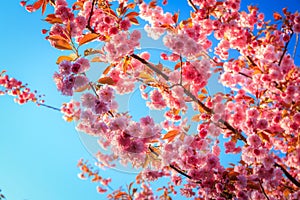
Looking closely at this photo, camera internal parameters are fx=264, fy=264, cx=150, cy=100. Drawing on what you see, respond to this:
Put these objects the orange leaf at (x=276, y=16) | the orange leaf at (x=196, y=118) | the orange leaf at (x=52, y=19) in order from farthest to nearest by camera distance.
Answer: the orange leaf at (x=276, y=16) → the orange leaf at (x=196, y=118) → the orange leaf at (x=52, y=19)

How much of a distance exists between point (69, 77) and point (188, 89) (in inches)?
51.5

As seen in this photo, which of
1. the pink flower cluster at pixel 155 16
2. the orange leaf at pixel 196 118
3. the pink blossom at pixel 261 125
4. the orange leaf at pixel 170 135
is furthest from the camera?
the pink flower cluster at pixel 155 16

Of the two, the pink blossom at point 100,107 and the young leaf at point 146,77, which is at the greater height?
the young leaf at point 146,77

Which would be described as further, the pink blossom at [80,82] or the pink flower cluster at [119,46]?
the pink flower cluster at [119,46]

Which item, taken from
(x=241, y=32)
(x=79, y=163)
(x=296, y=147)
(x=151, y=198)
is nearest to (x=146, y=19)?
(x=241, y=32)

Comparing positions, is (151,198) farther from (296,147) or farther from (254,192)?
(296,147)

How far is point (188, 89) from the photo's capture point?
9.87 ft

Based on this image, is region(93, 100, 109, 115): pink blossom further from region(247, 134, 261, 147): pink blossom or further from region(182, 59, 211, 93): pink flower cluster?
region(247, 134, 261, 147): pink blossom

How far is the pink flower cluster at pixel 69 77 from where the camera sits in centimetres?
250

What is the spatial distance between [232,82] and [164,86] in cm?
245

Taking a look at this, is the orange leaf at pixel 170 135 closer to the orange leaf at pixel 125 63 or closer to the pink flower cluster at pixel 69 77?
the orange leaf at pixel 125 63

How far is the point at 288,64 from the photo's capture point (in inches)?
180

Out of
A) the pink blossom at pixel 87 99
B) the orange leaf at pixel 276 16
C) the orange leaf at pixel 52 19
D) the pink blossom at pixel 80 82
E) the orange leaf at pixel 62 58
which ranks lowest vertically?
the pink blossom at pixel 87 99

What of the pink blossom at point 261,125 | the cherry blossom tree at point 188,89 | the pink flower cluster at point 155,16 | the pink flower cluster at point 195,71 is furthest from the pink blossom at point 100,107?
the pink blossom at point 261,125
